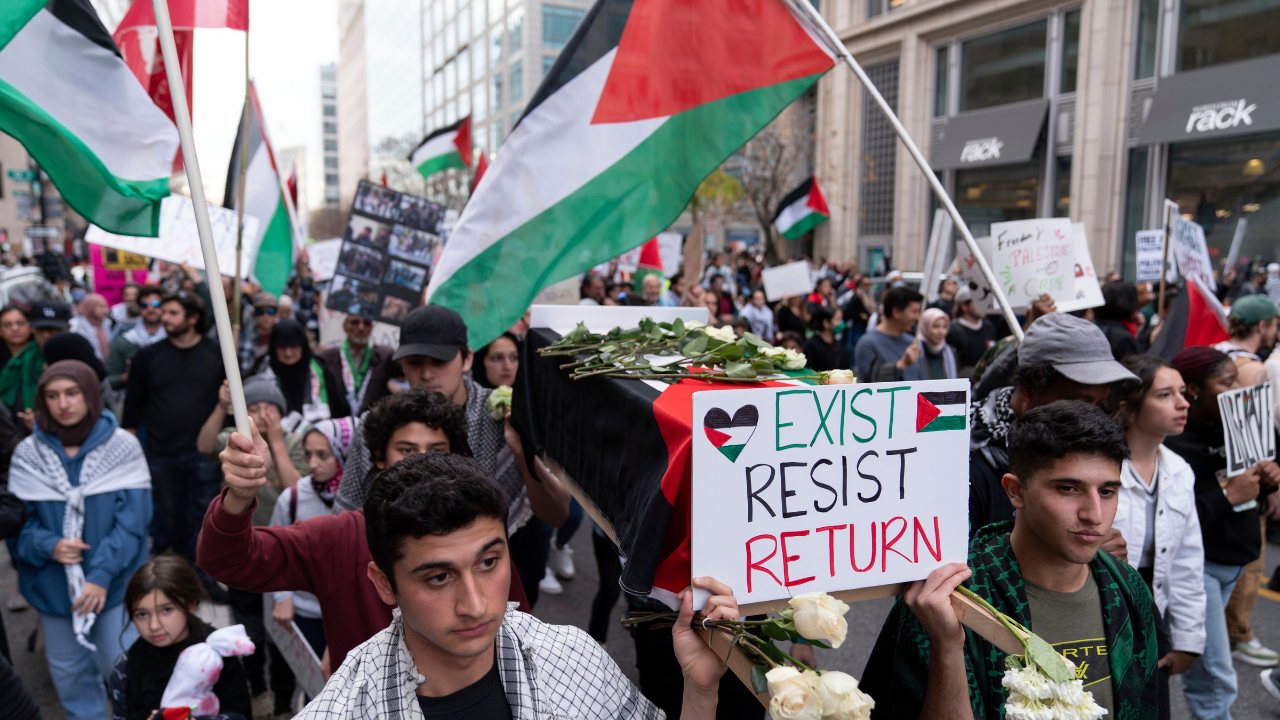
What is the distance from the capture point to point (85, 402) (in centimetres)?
391

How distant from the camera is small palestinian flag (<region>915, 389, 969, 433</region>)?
1585 mm

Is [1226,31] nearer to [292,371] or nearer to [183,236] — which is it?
[292,371]

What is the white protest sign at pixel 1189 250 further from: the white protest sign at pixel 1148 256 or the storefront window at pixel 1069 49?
the storefront window at pixel 1069 49

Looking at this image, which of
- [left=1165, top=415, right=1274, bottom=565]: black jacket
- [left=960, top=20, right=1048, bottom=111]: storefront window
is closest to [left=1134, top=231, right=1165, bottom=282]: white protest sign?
[left=1165, top=415, right=1274, bottom=565]: black jacket

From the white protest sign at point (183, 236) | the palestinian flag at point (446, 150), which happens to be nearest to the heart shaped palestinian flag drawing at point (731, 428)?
the white protest sign at point (183, 236)

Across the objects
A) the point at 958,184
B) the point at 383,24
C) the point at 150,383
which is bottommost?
the point at 150,383

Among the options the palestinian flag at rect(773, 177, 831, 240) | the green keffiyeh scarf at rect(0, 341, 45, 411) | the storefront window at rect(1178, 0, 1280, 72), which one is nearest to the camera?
the green keffiyeh scarf at rect(0, 341, 45, 411)

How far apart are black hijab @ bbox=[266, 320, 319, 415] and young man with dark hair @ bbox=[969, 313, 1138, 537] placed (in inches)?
195

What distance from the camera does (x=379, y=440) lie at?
2.63m

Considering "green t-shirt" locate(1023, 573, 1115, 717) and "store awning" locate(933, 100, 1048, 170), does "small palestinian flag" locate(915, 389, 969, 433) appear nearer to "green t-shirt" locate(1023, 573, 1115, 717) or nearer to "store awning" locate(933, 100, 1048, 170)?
"green t-shirt" locate(1023, 573, 1115, 717)

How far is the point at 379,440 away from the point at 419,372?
72 centimetres

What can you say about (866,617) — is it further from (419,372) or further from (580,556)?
(419,372)

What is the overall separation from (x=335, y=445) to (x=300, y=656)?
1.16m

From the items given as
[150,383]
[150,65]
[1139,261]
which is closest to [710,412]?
[150,65]
